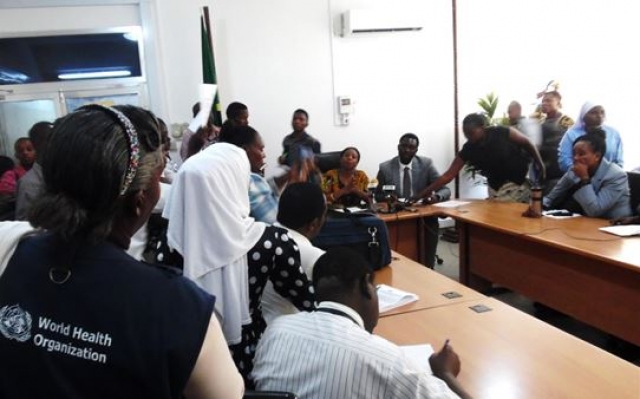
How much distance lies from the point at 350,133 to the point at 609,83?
285cm

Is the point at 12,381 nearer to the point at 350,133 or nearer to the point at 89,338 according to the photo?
the point at 89,338

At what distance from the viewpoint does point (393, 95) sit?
605 centimetres

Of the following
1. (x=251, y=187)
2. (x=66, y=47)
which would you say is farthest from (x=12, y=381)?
(x=66, y=47)

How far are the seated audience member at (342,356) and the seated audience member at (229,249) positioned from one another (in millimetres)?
227

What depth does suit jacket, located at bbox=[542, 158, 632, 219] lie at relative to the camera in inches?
125

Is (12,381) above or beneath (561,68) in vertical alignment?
beneath

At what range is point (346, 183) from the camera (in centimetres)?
427

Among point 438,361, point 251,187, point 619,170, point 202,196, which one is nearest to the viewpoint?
point 438,361

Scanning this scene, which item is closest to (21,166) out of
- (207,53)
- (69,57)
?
(69,57)

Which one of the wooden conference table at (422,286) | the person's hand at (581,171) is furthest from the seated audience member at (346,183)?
the person's hand at (581,171)

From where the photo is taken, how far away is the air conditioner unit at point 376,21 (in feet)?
18.5

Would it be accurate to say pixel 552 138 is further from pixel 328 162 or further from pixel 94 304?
pixel 94 304

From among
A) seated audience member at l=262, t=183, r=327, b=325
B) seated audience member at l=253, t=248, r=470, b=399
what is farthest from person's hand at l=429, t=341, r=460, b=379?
seated audience member at l=262, t=183, r=327, b=325

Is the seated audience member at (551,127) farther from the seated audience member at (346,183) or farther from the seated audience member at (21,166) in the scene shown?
the seated audience member at (21,166)
